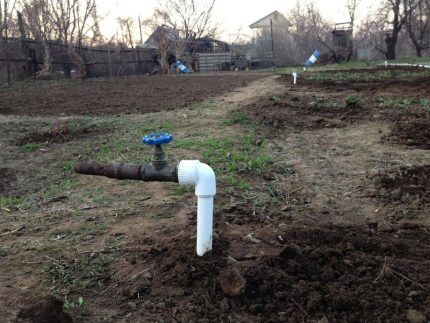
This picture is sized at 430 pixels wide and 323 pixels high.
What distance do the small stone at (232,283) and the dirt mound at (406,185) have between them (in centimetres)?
195

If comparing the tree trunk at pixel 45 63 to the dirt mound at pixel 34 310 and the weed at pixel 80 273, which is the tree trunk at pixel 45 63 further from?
the dirt mound at pixel 34 310

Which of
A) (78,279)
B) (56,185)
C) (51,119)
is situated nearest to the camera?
(78,279)

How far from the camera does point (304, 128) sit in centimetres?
630

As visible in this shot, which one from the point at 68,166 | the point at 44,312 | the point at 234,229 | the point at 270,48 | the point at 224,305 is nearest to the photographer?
the point at 44,312

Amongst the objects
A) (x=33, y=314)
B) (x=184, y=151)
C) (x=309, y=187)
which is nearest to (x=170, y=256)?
(x=33, y=314)

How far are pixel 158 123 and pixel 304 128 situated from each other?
2291 millimetres

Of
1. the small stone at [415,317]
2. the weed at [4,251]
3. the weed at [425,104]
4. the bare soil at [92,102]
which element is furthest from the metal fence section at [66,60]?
the small stone at [415,317]

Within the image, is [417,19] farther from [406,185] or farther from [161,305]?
[161,305]

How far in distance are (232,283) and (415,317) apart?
2.69 feet

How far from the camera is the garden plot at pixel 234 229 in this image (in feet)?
6.97

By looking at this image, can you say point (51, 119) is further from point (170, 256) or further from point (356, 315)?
point (356, 315)

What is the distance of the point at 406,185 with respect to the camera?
3.88 meters

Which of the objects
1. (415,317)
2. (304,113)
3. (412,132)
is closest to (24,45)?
(304,113)

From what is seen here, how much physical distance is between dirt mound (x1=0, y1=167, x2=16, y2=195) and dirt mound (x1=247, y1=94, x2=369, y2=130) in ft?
11.3
